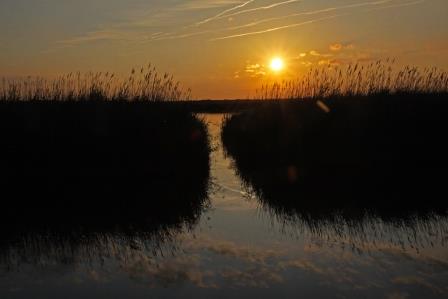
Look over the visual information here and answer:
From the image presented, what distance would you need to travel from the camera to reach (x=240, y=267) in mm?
6742

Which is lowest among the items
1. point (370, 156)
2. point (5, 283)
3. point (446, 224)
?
point (5, 283)

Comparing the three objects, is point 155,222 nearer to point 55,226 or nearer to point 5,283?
point 55,226

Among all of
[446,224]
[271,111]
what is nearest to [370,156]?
[271,111]

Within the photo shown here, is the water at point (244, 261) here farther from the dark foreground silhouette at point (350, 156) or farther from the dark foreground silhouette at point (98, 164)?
the dark foreground silhouette at point (98, 164)

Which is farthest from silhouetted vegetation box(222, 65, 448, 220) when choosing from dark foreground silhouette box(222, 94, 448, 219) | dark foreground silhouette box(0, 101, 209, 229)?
dark foreground silhouette box(0, 101, 209, 229)

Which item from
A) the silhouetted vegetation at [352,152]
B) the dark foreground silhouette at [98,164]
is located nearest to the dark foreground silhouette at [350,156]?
the silhouetted vegetation at [352,152]

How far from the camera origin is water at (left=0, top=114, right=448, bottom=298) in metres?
5.93

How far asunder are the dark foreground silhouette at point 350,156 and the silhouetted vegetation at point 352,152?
19 mm

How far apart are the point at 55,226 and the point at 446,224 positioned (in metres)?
6.43

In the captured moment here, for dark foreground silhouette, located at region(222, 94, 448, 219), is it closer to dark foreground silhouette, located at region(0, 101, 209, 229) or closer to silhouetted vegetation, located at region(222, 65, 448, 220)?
silhouetted vegetation, located at region(222, 65, 448, 220)

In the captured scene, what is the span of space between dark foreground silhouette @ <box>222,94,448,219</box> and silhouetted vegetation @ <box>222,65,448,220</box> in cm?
2

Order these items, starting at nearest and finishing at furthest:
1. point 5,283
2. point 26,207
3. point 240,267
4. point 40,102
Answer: point 5,283, point 240,267, point 26,207, point 40,102

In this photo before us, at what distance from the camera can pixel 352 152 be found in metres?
14.7

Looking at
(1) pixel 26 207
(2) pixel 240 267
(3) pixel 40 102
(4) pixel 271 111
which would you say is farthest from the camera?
(4) pixel 271 111
